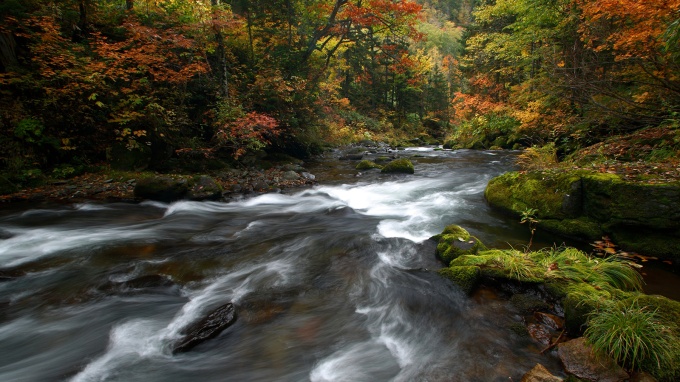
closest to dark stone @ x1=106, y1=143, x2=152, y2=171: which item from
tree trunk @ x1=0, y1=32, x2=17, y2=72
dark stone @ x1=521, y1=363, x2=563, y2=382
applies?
tree trunk @ x1=0, y1=32, x2=17, y2=72

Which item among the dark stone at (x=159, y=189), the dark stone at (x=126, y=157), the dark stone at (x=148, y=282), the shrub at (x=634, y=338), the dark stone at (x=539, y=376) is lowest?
the dark stone at (x=148, y=282)

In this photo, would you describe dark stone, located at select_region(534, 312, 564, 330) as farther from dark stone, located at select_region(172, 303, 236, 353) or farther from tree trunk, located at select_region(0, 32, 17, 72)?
tree trunk, located at select_region(0, 32, 17, 72)

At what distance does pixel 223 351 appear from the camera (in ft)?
12.0

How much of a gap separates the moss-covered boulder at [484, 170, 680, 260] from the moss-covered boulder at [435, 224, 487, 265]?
2.05 metres

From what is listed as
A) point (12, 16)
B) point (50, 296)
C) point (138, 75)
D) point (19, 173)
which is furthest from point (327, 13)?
point (50, 296)

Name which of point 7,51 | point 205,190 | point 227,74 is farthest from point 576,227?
point 7,51

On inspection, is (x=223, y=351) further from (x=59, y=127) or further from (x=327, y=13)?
(x=327, y=13)

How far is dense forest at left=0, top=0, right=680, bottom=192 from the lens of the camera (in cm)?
829

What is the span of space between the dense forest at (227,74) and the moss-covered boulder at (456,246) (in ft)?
12.9

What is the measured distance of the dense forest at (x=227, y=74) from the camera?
326 inches

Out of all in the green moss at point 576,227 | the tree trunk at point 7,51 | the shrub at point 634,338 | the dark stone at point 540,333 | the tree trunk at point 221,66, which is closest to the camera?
the shrub at point 634,338

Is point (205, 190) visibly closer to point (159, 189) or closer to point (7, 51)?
point (159, 189)

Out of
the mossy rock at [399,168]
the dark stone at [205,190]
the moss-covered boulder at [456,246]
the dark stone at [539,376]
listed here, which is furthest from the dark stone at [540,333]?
the mossy rock at [399,168]

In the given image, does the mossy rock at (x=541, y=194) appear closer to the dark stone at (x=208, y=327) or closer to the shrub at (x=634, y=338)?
the shrub at (x=634, y=338)
